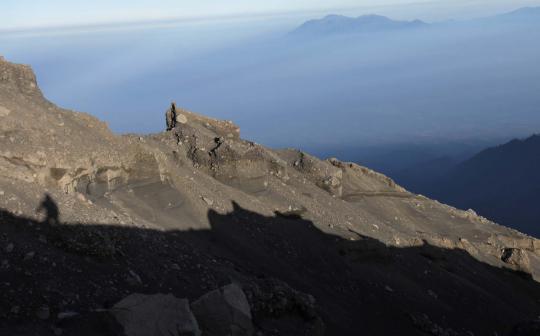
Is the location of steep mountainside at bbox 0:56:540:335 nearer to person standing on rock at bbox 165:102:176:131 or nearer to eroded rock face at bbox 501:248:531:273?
eroded rock face at bbox 501:248:531:273

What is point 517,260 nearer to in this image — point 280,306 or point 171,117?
point 171,117

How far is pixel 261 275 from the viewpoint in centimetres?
1712

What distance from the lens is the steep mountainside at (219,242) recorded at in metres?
11.1

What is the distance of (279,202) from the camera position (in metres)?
24.7

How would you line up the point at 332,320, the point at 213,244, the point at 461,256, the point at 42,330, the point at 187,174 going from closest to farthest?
the point at 42,330
the point at 332,320
the point at 213,244
the point at 187,174
the point at 461,256

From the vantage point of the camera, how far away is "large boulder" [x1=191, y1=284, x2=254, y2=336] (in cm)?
1047

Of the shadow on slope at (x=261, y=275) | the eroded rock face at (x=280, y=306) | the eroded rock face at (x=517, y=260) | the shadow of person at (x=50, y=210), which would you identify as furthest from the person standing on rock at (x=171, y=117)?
the eroded rock face at (x=517, y=260)

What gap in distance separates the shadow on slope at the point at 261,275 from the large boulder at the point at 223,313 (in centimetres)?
130

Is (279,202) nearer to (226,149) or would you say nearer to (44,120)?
(226,149)

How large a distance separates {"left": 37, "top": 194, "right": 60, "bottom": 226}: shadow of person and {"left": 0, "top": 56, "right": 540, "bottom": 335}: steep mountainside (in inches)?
1.6

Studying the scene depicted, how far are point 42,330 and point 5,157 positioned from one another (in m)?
7.04

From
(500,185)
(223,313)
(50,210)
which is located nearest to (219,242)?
(50,210)

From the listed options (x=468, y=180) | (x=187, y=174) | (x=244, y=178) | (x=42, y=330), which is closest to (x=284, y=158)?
(x=244, y=178)

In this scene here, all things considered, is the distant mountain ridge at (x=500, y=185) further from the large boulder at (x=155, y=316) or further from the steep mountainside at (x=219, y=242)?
the large boulder at (x=155, y=316)
